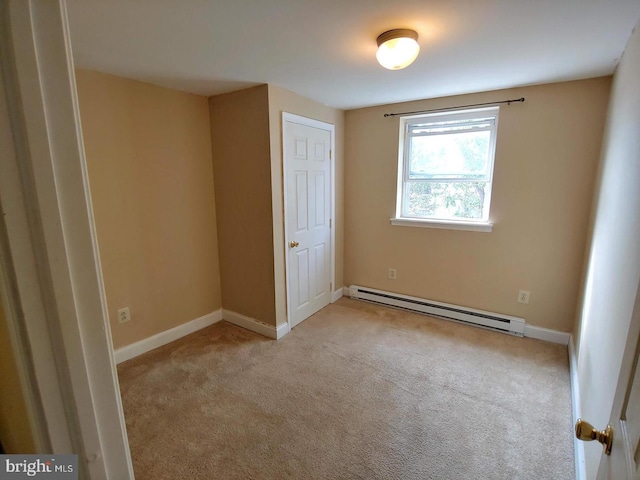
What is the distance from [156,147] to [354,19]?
1.97 meters

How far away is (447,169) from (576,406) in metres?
2.22

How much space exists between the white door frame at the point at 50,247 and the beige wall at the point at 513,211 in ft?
10.6

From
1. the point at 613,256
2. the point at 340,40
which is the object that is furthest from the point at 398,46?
the point at 613,256

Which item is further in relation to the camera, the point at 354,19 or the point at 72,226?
the point at 354,19

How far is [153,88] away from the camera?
261 centimetres

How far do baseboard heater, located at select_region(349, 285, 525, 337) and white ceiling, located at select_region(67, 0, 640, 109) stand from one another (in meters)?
2.14

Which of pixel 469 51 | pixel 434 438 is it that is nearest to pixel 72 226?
pixel 434 438

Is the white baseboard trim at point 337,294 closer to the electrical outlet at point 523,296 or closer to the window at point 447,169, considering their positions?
the window at point 447,169

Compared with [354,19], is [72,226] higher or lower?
lower

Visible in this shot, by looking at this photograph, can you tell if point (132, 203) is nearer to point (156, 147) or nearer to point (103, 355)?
point (156, 147)

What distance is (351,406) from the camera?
211cm

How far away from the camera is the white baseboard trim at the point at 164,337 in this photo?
2.64 m

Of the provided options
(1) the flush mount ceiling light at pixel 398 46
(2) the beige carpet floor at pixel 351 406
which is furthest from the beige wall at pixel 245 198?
(1) the flush mount ceiling light at pixel 398 46

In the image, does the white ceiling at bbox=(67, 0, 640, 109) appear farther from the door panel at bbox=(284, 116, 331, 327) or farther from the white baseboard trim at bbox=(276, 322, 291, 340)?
the white baseboard trim at bbox=(276, 322, 291, 340)
